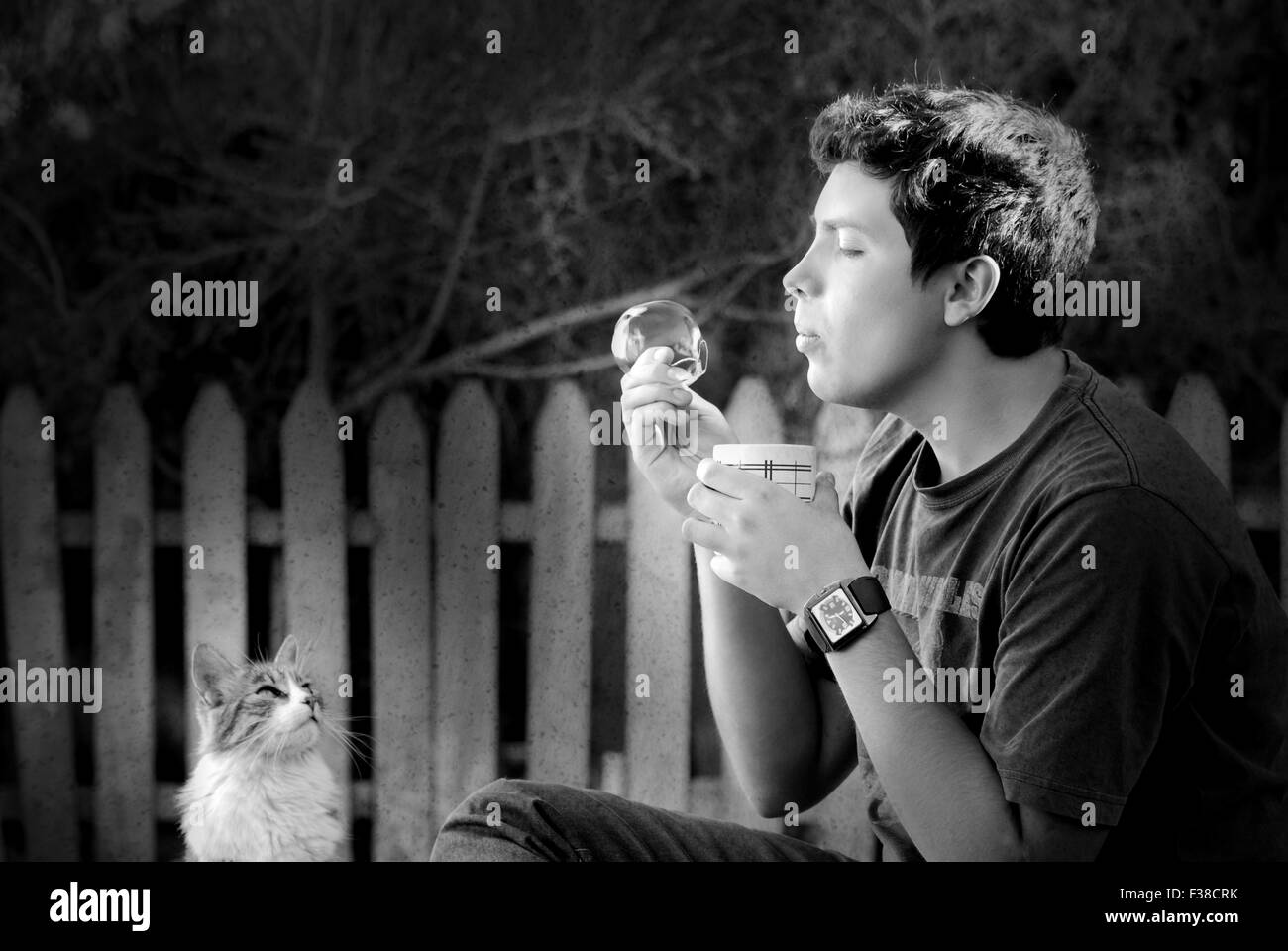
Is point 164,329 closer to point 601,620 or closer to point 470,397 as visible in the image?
point 470,397

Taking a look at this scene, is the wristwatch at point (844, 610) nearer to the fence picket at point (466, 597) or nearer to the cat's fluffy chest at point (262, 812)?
the cat's fluffy chest at point (262, 812)

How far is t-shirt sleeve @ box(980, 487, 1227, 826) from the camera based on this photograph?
1.08m

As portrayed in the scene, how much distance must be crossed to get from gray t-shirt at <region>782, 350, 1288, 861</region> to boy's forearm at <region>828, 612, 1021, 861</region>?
0.03m

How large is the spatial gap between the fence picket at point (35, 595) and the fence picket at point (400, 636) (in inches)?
25.4

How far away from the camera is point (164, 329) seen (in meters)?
2.65

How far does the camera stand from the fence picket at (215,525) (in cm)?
245

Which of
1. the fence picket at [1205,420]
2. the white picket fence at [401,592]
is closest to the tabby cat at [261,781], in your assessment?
the white picket fence at [401,592]

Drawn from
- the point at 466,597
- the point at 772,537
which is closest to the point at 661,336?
the point at 772,537

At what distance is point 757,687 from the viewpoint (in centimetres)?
145

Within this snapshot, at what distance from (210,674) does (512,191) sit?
126 cm

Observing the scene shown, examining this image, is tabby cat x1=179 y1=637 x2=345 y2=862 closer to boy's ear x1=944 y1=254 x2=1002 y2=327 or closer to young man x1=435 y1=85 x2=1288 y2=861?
young man x1=435 y1=85 x2=1288 y2=861

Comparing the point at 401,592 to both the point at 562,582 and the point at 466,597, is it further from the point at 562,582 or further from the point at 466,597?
the point at 562,582

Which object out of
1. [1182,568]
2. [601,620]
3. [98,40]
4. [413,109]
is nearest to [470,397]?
[601,620]
